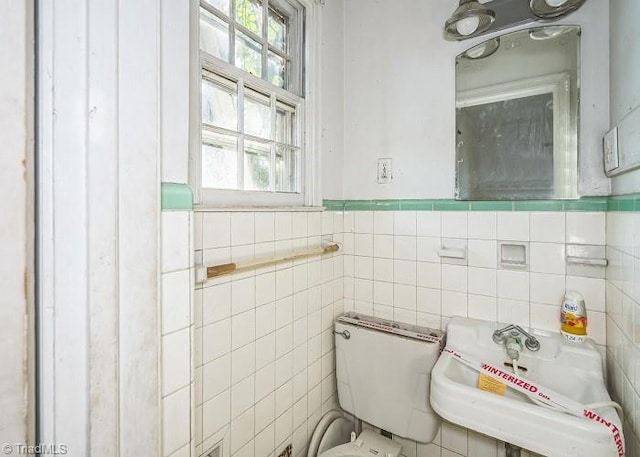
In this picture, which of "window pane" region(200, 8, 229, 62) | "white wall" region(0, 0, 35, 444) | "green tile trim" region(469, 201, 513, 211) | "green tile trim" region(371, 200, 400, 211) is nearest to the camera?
"white wall" region(0, 0, 35, 444)

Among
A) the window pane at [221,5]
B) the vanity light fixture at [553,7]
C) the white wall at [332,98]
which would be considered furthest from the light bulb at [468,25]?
the window pane at [221,5]

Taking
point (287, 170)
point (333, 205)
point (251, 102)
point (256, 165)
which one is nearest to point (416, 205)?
point (333, 205)

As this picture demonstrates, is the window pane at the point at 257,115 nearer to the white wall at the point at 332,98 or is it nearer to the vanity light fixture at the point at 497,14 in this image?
the white wall at the point at 332,98

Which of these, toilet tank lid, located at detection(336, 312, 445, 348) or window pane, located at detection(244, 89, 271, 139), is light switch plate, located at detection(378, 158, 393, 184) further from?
toilet tank lid, located at detection(336, 312, 445, 348)

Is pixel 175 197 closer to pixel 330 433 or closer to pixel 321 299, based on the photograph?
pixel 321 299

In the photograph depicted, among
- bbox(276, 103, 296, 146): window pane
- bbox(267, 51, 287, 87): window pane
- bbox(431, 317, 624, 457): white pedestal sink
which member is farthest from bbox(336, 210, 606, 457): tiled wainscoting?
bbox(267, 51, 287, 87): window pane

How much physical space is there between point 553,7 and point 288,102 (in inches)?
43.4

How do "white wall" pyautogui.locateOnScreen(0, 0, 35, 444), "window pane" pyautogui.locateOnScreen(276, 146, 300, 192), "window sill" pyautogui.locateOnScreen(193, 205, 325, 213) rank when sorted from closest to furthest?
"white wall" pyautogui.locateOnScreen(0, 0, 35, 444), "window sill" pyautogui.locateOnScreen(193, 205, 325, 213), "window pane" pyautogui.locateOnScreen(276, 146, 300, 192)

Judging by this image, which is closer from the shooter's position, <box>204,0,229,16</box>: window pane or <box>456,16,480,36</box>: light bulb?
<box>204,0,229,16</box>: window pane

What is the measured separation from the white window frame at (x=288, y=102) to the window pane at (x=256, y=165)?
0.05 meters

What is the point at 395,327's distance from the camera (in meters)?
1.51

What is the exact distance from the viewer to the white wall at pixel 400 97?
1.46 metres

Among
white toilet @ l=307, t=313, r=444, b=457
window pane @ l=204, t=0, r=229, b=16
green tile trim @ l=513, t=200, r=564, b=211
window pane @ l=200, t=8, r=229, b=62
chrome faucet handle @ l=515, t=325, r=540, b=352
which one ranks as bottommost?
white toilet @ l=307, t=313, r=444, b=457

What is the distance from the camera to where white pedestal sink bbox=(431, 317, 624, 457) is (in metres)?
0.86
